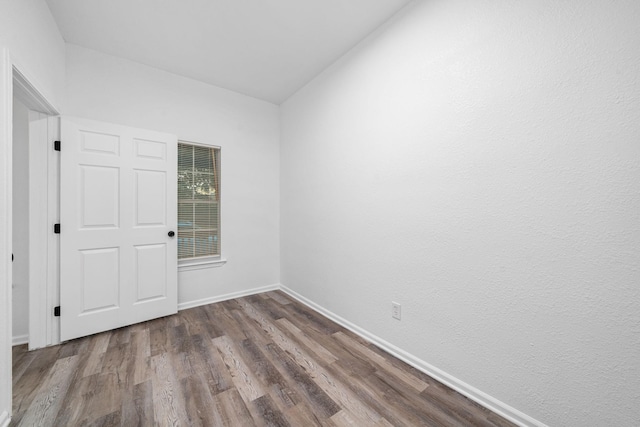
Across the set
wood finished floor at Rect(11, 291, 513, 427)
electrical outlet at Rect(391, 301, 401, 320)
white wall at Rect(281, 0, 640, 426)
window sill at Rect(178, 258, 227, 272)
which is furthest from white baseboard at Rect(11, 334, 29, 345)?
electrical outlet at Rect(391, 301, 401, 320)

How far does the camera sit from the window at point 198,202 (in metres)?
2.95

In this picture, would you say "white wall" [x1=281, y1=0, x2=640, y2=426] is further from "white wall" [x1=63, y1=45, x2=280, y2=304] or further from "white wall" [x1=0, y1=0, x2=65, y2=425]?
"white wall" [x1=0, y1=0, x2=65, y2=425]

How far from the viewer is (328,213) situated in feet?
8.80

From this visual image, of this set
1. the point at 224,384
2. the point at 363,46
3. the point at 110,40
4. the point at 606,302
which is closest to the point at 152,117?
the point at 110,40

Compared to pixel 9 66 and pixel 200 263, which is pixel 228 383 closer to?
pixel 200 263

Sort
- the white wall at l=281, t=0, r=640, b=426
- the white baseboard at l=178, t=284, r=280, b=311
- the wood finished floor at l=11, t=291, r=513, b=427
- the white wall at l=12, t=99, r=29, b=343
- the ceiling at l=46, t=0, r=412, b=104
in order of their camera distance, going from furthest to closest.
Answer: the white baseboard at l=178, t=284, r=280, b=311, the white wall at l=12, t=99, r=29, b=343, the ceiling at l=46, t=0, r=412, b=104, the wood finished floor at l=11, t=291, r=513, b=427, the white wall at l=281, t=0, r=640, b=426

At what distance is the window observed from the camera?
2.95 meters

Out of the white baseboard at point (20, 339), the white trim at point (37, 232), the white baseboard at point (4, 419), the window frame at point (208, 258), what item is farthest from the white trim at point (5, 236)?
the window frame at point (208, 258)

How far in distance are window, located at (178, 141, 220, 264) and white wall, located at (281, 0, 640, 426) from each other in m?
1.94

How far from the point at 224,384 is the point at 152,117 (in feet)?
9.12

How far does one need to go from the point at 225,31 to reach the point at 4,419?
3.03 metres

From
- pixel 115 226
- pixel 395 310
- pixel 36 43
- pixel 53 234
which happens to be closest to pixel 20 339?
pixel 53 234

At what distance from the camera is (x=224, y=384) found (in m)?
1.64

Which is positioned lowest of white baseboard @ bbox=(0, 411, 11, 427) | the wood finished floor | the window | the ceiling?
the wood finished floor
